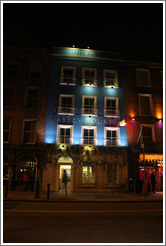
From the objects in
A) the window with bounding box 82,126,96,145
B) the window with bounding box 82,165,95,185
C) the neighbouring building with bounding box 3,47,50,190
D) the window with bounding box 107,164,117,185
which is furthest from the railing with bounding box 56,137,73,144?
the window with bounding box 107,164,117,185

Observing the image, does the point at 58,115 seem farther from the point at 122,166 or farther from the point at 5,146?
the point at 122,166

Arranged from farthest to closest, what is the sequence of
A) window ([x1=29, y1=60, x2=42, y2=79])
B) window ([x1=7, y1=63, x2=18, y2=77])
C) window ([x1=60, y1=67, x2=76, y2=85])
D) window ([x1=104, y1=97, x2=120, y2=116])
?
window ([x1=29, y1=60, x2=42, y2=79]), window ([x1=7, y1=63, x2=18, y2=77]), window ([x1=60, y1=67, x2=76, y2=85]), window ([x1=104, y1=97, x2=120, y2=116])

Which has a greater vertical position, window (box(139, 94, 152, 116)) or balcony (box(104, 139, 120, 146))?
window (box(139, 94, 152, 116))

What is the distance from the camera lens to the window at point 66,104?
20.4 meters

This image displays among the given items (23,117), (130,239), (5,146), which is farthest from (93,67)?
(130,239)

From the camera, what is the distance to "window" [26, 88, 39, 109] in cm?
2055

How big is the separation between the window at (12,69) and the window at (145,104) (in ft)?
48.8

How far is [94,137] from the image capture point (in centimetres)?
2020

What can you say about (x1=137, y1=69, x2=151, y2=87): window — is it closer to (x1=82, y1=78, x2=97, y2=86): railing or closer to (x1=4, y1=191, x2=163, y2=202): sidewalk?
(x1=82, y1=78, x2=97, y2=86): railing

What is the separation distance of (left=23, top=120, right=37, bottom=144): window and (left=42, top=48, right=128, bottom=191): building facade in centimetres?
136

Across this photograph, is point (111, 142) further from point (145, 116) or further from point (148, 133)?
point (145, 116)

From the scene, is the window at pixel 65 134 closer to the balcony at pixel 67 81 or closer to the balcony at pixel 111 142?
the balcony at pixel 111 142

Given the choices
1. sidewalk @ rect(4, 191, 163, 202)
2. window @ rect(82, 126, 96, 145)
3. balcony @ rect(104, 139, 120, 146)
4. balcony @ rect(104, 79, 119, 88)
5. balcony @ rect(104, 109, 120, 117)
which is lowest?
sidewalk @ rect(4, 191, 163, 202)

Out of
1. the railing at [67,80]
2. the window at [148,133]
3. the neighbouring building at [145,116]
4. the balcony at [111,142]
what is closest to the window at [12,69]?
the railing at [67,80]
